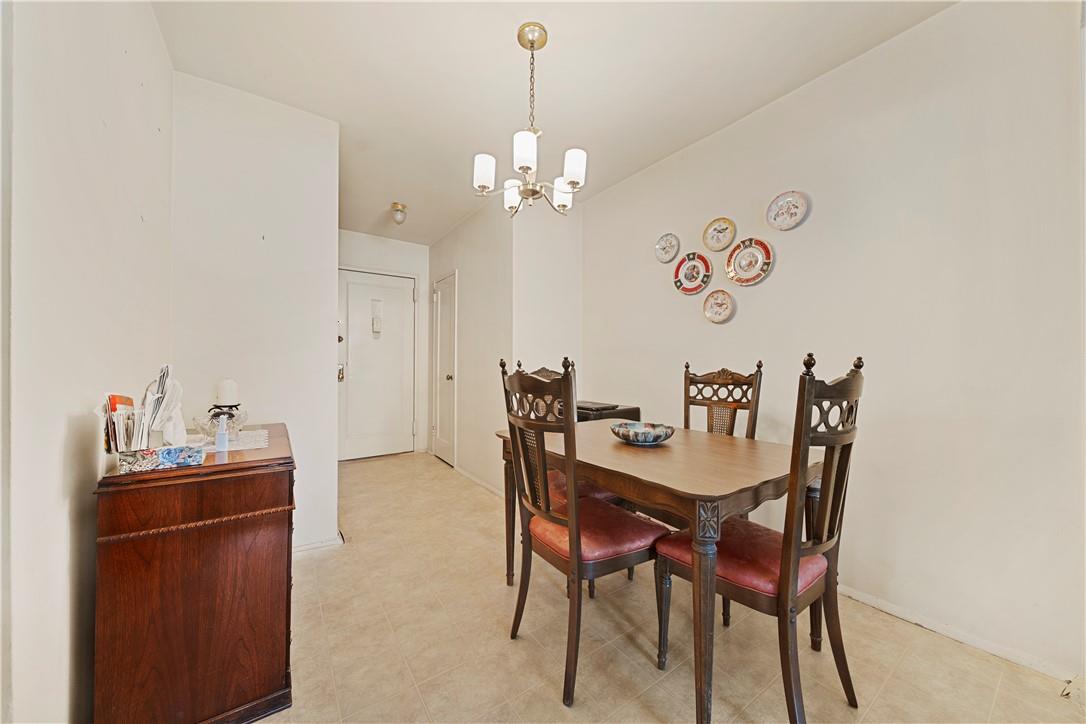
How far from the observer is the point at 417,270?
5051mm

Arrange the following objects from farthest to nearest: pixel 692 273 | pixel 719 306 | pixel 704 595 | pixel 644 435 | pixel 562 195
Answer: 1. pixel 692 273
2. pixel 719 306
3. pixel 562 195
4. pixel 644 435
5. pixel 704 595

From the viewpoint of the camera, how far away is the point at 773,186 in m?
2.36

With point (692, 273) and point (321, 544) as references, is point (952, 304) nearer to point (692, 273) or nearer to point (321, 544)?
point (692, 273)

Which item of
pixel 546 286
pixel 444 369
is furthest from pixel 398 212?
pixel 444 369

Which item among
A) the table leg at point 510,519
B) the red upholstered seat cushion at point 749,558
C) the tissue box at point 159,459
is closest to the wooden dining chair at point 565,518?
the red upholstered seat cushion at point 749,558

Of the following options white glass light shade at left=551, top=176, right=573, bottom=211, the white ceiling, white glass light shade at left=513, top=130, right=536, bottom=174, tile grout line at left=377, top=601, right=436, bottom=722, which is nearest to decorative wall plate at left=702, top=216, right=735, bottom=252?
the white ceiling

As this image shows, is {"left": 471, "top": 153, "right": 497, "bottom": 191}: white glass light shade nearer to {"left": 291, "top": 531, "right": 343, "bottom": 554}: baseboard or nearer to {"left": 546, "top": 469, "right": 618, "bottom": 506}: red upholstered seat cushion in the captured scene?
{"left": 546, "top": 469, "right": 618, "bottom": 506}: red upholstered seat cushion

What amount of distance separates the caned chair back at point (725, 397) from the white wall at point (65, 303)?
2.41m

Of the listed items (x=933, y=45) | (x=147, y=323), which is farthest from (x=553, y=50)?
(x=147, y=323)

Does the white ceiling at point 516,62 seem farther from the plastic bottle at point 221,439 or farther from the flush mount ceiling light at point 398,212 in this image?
the plastic bottle at point 221,439

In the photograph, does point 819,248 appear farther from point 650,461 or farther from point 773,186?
point 650,461

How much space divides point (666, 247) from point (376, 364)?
344 cm

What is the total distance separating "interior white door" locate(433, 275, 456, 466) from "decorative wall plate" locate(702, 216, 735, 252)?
8.72 ft

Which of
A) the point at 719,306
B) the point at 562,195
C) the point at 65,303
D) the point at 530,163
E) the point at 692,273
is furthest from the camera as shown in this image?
the point at 692,273
